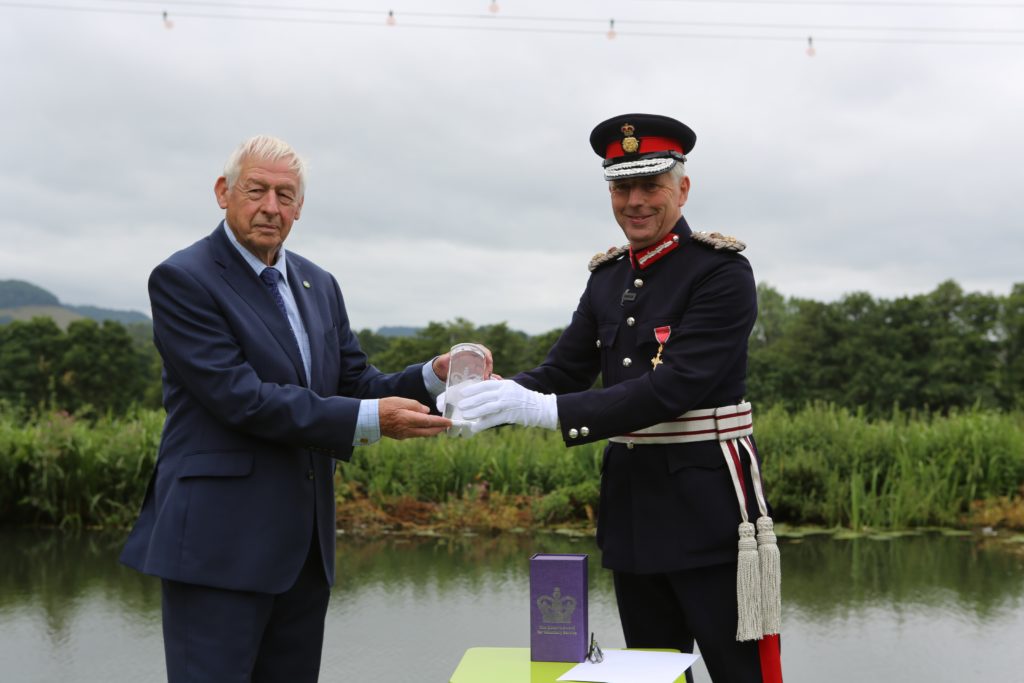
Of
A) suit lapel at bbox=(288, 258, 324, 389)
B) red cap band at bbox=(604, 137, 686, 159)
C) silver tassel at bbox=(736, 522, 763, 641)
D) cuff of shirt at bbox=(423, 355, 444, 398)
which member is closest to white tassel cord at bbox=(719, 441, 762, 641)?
silver tassel at bbox=(736, 522, 763, 641)

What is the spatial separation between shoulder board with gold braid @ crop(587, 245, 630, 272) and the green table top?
1.35 metres

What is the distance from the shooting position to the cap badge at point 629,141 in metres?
3.06

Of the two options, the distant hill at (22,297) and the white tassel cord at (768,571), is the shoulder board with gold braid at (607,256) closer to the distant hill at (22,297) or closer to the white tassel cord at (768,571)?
the white tassel cord at (768,571)

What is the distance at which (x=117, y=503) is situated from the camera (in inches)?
324

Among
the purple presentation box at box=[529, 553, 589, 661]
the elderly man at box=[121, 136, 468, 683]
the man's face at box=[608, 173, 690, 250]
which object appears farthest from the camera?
the man's face at box=[608, 173, 690, 250]

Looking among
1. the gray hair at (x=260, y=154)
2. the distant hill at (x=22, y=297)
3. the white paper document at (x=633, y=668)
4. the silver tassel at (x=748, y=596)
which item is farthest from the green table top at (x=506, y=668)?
the distant hill at (x=22, y=297)

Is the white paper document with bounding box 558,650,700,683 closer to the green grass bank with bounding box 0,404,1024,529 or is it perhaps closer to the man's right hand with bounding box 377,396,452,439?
the man's right hand with bounding box 377,396,452,439

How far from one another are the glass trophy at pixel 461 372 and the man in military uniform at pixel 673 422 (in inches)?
2.3

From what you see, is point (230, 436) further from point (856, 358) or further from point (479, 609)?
point (856, 358)

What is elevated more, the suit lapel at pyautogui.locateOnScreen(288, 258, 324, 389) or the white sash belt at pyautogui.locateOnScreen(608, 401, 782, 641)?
the suit lapel at pyautogui.locateOnScreen(288, 258, 324, 389)

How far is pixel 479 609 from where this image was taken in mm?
5875

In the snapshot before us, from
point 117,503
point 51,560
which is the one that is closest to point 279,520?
point 51,560

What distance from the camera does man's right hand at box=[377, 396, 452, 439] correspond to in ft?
9.61

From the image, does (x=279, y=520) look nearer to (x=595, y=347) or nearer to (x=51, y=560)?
(x=595, y=347)
